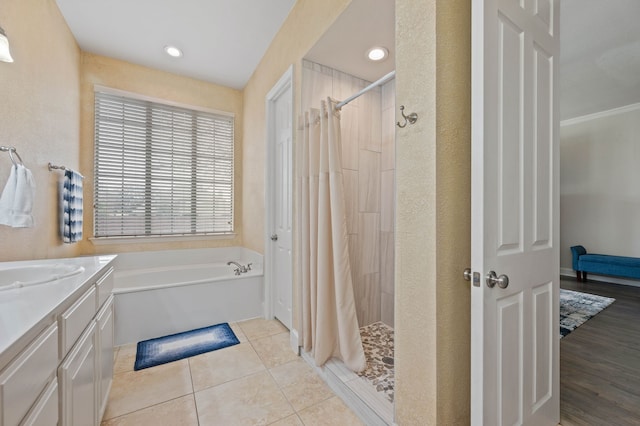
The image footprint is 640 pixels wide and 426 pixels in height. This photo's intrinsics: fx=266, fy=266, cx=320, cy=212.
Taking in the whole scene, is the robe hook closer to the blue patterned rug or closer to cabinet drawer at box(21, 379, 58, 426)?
cabinet drawer at box(21, 379, 58, 426)

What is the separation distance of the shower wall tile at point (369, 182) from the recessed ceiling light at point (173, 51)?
7.16 feet

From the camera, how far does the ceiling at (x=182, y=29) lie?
219cm

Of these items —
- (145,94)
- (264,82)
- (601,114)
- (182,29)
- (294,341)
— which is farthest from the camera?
(601,114)

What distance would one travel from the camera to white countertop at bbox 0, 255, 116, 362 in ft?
2.10

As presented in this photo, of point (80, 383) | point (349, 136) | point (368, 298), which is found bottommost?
point (368, 298)

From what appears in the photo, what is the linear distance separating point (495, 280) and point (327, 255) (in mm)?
1058

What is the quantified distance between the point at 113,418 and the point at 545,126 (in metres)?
2.67

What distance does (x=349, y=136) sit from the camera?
2361mm

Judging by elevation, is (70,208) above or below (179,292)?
above

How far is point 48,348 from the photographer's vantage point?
0.78 meters

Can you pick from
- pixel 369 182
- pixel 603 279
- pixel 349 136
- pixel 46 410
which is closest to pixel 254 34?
pixel 349 136

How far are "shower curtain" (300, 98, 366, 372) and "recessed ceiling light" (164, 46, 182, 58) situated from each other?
71.7 inches

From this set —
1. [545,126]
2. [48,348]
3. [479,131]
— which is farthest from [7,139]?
[545,126]

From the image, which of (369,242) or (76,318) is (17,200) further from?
(369,242)
